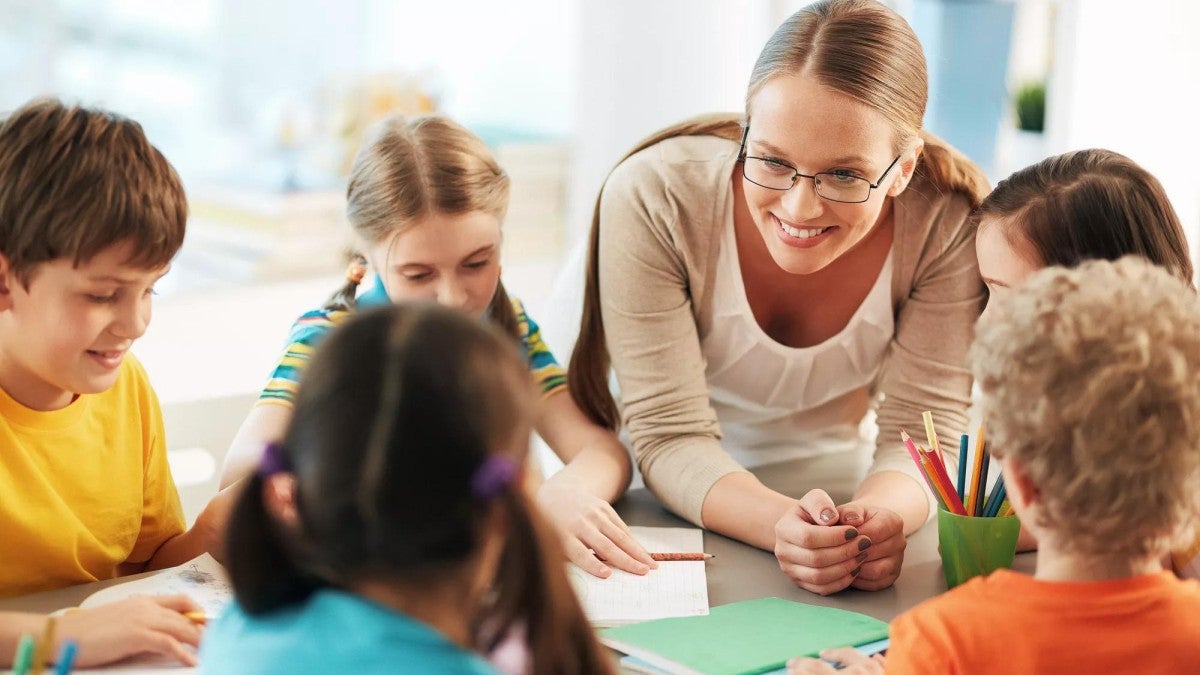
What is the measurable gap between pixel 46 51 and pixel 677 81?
140 cm

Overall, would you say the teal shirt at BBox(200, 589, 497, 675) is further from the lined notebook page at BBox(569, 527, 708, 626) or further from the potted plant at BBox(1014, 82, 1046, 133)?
the potted plant at BBox(1014, 82, 1046, 133)

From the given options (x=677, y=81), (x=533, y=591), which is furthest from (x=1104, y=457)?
(x=677, y=81)

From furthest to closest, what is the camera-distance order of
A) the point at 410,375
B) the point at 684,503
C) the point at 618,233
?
the point at 618,233, the point at 684,503, the point at 410,375

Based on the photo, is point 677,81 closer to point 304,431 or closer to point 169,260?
point 169,260

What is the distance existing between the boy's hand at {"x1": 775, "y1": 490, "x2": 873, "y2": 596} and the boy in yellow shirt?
1.96 feet

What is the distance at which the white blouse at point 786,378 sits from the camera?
1640 mm

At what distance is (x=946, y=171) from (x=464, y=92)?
6.34 feet

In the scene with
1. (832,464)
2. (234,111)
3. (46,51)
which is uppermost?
(46,51)

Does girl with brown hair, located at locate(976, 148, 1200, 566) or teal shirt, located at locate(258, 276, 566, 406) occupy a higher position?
girl with brown hair, located at locate(976, 148, 1200, 566)

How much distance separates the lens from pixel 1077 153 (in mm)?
1376

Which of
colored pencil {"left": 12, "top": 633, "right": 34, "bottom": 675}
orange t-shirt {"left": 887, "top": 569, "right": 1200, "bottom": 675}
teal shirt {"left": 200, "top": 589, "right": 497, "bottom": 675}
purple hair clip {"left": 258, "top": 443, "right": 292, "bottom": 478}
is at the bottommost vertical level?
colored pencil {"left": 12, "top": 633, "right": 34, "bottom": 675}

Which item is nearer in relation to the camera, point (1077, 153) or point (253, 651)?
point (253, 651)

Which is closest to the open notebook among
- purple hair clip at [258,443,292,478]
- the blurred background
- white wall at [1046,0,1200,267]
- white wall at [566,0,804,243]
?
purple hair clip at [258,443,292,478]

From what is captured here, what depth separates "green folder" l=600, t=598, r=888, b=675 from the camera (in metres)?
1.09
